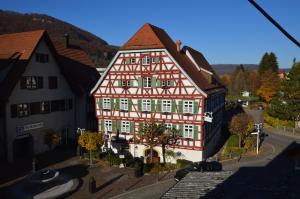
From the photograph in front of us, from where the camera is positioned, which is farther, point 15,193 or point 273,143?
point 273,143

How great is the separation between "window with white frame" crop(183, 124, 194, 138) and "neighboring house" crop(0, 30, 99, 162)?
1436 centimetres

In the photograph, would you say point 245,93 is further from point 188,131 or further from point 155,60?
point 155,60

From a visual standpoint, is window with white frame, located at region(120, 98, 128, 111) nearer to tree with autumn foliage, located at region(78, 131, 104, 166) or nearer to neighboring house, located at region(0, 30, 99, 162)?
tree with autumn foliage, located at region(78, 131, 104, 166)

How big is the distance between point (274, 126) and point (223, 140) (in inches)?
544

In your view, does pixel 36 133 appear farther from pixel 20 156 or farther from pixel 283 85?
pixel 283 85

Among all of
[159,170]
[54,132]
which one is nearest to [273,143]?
[159,170]

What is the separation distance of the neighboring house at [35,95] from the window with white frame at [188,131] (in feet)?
47.1

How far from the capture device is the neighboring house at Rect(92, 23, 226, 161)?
1160 inches

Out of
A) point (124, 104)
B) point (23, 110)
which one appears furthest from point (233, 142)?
point (23, 110)

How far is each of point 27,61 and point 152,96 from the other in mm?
12672

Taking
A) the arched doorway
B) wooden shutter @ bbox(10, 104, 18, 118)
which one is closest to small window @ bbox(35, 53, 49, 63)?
wooden shutter @ bbox(10, 104, 18, 118)

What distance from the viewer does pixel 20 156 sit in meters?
31.2

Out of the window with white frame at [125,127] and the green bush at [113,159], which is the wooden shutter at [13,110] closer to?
the green bush at [113,159]

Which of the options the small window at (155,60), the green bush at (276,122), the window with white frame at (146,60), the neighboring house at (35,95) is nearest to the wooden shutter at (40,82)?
the neighboring house at (35,95)
